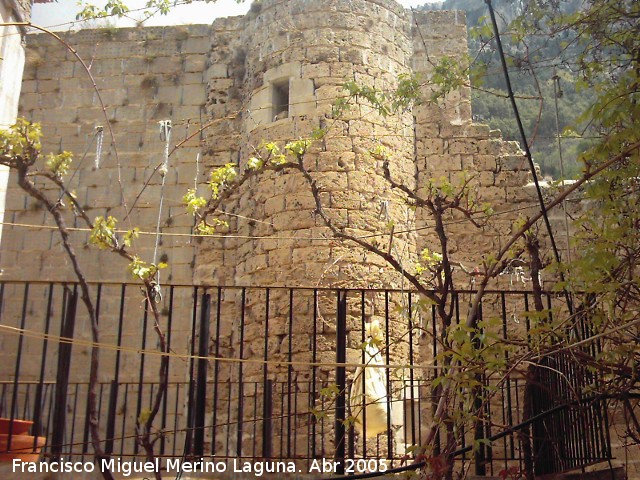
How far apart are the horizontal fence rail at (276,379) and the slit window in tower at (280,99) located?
186 cm

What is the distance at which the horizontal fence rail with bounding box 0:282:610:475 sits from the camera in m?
5.39

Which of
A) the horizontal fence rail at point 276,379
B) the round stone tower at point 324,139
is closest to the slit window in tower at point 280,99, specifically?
the round stone tower at point 324,139

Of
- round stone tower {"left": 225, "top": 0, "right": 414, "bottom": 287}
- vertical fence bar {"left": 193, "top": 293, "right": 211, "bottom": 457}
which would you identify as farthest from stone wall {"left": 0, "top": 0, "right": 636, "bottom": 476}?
vertical fence bar {"left": 193, "top": 293, "right": 211, "bottom": 457}

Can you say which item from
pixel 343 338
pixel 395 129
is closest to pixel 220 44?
pixel 395 129

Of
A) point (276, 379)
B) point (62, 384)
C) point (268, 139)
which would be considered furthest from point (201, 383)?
point (268, 139)

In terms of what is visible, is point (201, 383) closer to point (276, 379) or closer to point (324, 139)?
point (276, 379)

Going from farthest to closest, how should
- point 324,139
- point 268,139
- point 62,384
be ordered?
point 268,139 → point 324,139 → point 62,384

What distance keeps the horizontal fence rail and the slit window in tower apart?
186 cm

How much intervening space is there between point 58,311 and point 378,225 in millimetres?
3581

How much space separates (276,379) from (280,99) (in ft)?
9.51

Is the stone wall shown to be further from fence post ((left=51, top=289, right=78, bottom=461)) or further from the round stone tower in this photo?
fence post ((left=51, top=289, right=78, bottom=461))

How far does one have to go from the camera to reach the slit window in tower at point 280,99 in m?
8.12

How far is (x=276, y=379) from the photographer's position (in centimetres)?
714

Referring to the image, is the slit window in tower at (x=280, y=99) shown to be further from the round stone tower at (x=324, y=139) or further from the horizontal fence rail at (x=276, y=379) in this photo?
the horizontal fence rail at (x=276, y=379)
